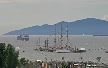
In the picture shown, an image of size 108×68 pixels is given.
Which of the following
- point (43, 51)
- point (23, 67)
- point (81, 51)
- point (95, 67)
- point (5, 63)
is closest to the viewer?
point (5, 63)

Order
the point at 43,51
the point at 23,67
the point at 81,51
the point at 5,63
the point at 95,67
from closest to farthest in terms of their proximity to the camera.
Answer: the point at 5,63 → the point at 23,67 → the point at 95,67 → the point at 81,51 → the point at 43,51

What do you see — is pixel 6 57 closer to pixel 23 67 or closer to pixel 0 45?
pixel 0 45

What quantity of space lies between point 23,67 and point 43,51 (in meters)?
112

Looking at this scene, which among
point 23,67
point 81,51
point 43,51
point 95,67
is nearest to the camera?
point 23,67

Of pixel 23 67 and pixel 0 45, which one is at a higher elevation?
pixel 0 45

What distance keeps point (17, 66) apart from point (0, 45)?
4.19 m

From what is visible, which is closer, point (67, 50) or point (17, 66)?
point (17, 66)

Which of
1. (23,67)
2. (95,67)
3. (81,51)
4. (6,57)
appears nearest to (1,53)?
(6,57)

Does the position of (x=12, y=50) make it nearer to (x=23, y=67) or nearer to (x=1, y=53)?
(x=1, y=53)

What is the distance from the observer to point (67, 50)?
573ft

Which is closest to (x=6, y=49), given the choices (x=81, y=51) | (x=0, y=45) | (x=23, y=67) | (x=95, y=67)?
(x=0, y=45)

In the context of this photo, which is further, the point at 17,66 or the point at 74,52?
the point at 74,52

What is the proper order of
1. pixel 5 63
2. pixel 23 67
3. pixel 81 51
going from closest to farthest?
pixel 5 63
pixel 23 67
pixel 81 51

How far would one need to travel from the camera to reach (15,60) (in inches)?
2317
